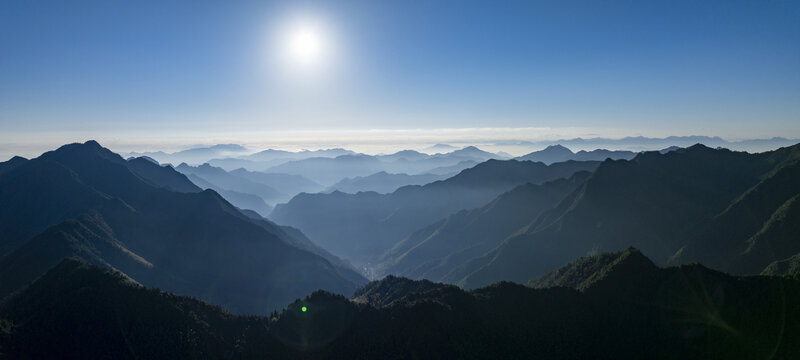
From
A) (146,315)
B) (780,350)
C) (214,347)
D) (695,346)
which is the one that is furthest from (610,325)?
(146,315)

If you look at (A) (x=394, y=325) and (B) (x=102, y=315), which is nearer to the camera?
(B) (x=102, y=315)

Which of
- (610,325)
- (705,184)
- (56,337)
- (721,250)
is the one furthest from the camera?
(705,184)

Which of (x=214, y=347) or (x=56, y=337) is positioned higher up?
(x=56, y=337)

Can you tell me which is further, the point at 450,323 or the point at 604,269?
the point at 604,269

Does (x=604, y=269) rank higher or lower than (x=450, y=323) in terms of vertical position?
higher

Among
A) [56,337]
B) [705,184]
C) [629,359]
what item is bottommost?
A: [629,359]

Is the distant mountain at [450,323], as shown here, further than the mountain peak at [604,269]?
No

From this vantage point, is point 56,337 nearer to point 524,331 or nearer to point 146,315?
point 146,315

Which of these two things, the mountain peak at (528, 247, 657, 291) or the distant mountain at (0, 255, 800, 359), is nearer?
the distant mountain at (0, 255, 800, 359)
